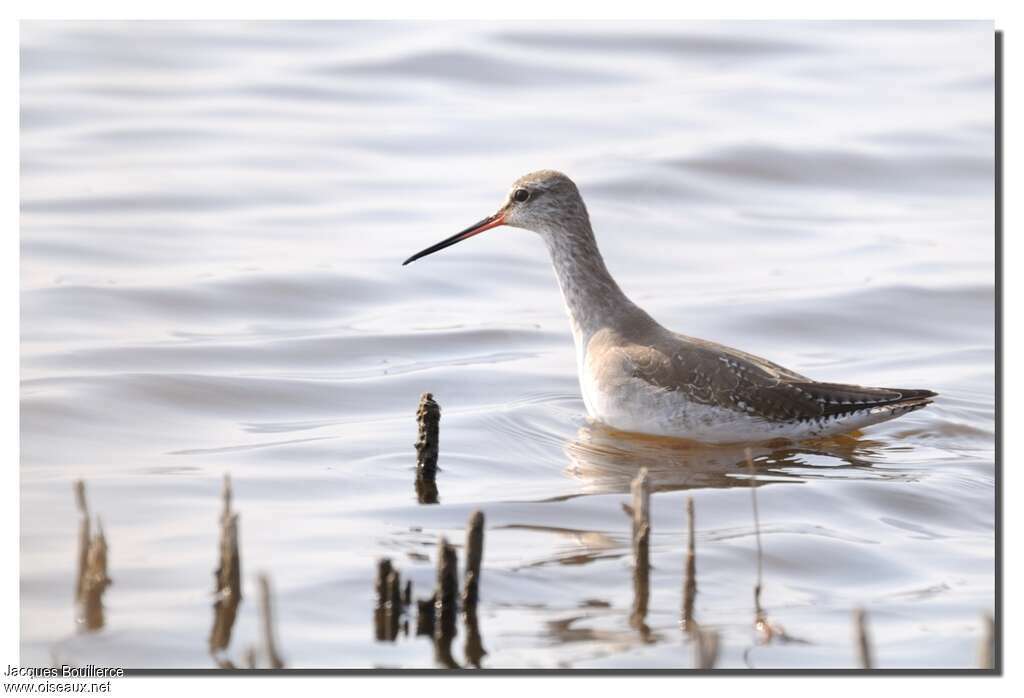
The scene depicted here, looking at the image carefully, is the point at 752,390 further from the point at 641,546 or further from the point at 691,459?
the point at 641,546

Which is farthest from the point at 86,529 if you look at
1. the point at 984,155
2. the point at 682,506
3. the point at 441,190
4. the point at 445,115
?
the point at 984,155

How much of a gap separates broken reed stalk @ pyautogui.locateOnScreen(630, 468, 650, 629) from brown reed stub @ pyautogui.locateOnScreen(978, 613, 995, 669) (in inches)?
61.5

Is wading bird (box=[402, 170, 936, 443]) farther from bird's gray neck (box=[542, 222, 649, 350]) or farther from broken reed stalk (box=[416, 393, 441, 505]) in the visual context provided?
broken reed stalk (box=[416, 393, 441, 505])

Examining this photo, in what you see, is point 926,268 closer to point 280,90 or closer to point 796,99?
point 796,99

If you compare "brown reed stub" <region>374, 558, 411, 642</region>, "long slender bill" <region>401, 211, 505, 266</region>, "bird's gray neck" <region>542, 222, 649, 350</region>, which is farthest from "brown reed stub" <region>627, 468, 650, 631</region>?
"long slender bill" <region>401, 211, 505, 266</region>

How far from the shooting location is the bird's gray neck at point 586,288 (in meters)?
11.3

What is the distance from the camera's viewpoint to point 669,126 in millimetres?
18812

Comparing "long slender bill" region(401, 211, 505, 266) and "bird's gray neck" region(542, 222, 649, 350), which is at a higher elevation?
"long slender bill" region(401, 211, 505, 266)

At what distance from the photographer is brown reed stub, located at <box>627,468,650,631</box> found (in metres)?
7.02

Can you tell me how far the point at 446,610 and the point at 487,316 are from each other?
704cm

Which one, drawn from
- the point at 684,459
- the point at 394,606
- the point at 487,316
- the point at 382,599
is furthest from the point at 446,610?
the point at 487,316

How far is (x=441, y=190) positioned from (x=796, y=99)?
532 cm

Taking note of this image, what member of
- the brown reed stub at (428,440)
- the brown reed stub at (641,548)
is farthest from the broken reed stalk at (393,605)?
the brown reed stub at (428,440)

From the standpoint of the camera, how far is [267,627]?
6297mm
